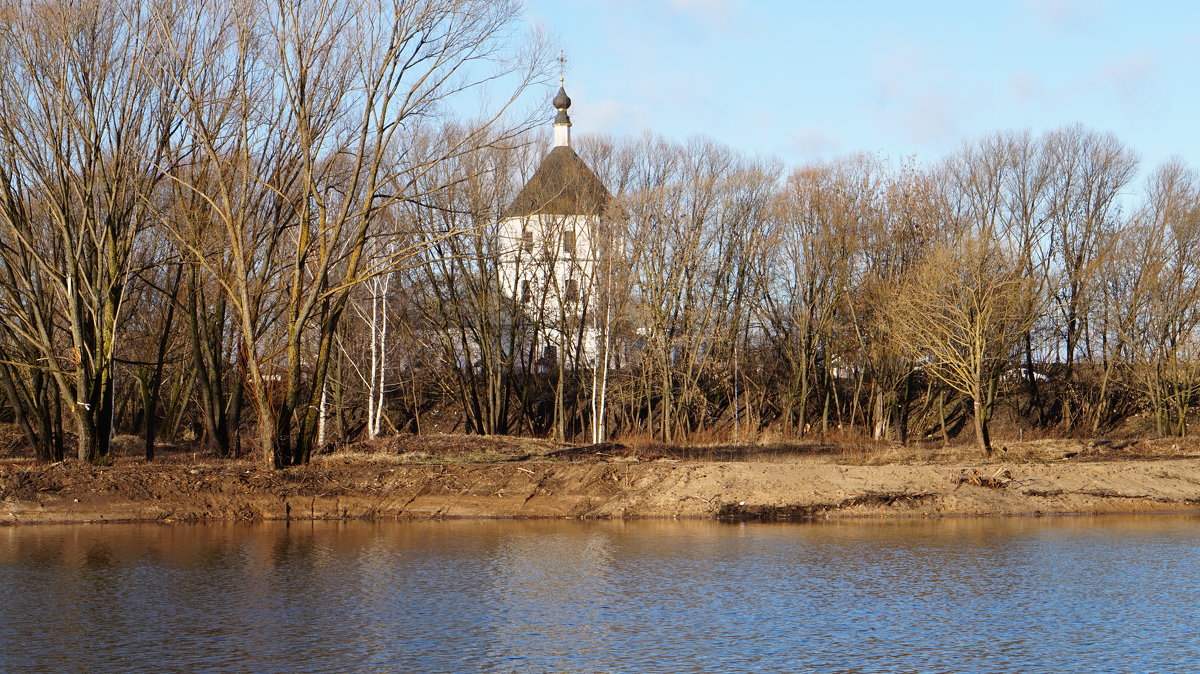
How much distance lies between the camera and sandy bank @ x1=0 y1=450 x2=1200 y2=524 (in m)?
20.5

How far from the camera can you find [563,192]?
4288cm

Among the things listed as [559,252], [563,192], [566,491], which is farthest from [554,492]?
[559,252]

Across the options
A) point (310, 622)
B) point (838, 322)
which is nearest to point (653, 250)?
point (838, 322)

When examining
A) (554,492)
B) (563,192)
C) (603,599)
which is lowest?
(603,599)

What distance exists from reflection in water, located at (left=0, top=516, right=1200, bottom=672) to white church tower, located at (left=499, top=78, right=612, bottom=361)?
80.2ft

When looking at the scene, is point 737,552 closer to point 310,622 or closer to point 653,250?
point 310,622

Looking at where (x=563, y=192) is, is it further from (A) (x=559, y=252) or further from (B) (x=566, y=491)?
(B) (x=566, y=491)

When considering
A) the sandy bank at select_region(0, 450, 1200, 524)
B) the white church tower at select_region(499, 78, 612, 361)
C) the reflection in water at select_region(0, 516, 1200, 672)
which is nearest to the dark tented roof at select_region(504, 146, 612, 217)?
the white church tower at select_region(499, 78, 612, 361)

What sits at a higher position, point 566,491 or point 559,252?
point 559,252

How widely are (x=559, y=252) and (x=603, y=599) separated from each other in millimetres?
32668

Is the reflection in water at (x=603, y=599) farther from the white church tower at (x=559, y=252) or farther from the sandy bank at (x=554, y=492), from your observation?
the white church tower at (x=559, y=252)

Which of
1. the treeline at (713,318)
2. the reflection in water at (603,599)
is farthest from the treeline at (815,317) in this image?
the reflection in water at (603,599)

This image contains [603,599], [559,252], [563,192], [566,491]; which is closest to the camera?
[603,599]

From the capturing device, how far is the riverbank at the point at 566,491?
67.4 feet
